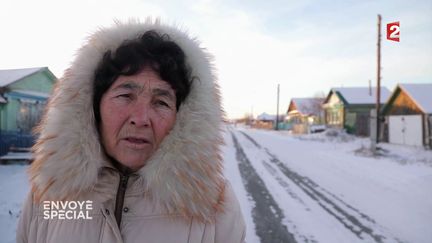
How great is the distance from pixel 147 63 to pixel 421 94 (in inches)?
906

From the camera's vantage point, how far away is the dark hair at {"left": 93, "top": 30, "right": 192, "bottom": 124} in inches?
59.5

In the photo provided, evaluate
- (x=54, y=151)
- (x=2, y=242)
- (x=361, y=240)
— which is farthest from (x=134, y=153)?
(x=361, y=240)

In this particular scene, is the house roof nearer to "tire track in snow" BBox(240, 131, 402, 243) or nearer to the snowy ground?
the snowy ground

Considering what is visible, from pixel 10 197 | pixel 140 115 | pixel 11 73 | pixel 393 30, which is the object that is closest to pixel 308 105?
pixel 393 30

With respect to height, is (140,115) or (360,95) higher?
(360,95)

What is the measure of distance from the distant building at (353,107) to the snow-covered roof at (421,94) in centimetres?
812

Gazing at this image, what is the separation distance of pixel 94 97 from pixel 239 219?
1.00m

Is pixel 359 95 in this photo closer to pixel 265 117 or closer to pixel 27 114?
pixel 27 114

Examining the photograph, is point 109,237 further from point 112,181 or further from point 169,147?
point 169,147

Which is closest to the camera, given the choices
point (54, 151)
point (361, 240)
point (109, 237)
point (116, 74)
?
point (109, 237)

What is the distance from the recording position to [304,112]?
50281mm

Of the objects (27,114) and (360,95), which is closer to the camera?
(27,114)

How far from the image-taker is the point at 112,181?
56.3 inches

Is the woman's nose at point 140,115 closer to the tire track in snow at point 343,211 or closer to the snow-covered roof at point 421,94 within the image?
the tire track in snow at point 343,211
